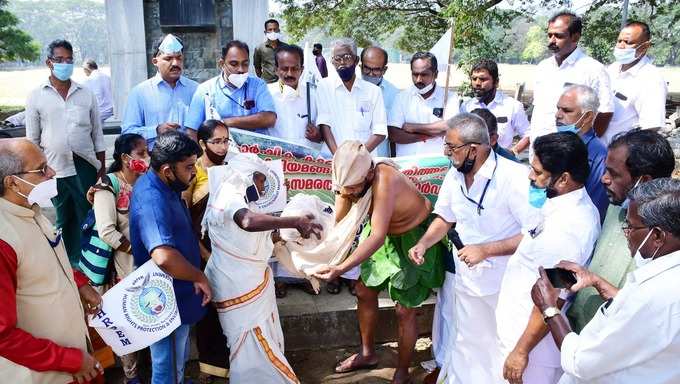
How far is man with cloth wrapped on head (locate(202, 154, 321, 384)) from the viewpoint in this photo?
3.29 m

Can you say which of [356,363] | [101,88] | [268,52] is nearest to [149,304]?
[356,363]

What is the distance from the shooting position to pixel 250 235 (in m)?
A: 3.35

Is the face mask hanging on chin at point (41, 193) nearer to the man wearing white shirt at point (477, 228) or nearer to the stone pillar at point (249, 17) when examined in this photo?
the man wearing white shirt at point (477, 228)

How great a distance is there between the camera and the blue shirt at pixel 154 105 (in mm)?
4977

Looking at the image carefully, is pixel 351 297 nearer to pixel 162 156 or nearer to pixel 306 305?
pixel 306 305

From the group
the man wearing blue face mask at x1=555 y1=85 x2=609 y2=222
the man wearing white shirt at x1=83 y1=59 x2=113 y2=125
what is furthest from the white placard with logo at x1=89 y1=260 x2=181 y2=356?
the man wearing white shirt at x1=83 y1=59 x2=113 y2=125

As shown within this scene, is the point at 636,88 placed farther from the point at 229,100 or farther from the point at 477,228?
the point at 229,100

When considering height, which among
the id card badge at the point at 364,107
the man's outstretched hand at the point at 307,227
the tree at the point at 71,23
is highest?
the tree at the point at 71,23

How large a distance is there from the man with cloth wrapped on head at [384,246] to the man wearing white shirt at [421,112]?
142 cm

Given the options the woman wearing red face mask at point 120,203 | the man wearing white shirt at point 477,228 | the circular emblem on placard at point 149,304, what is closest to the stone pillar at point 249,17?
the woman wearing red face mask at point 120,203

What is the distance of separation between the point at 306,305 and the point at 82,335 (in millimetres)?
2221

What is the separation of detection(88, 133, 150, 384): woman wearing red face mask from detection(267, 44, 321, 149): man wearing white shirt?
4.83ft

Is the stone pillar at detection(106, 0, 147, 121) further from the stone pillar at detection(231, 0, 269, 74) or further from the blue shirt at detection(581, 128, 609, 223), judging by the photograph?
the blue shirt at detection(581, 128, 609, 223)

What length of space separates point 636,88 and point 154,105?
442 cm
